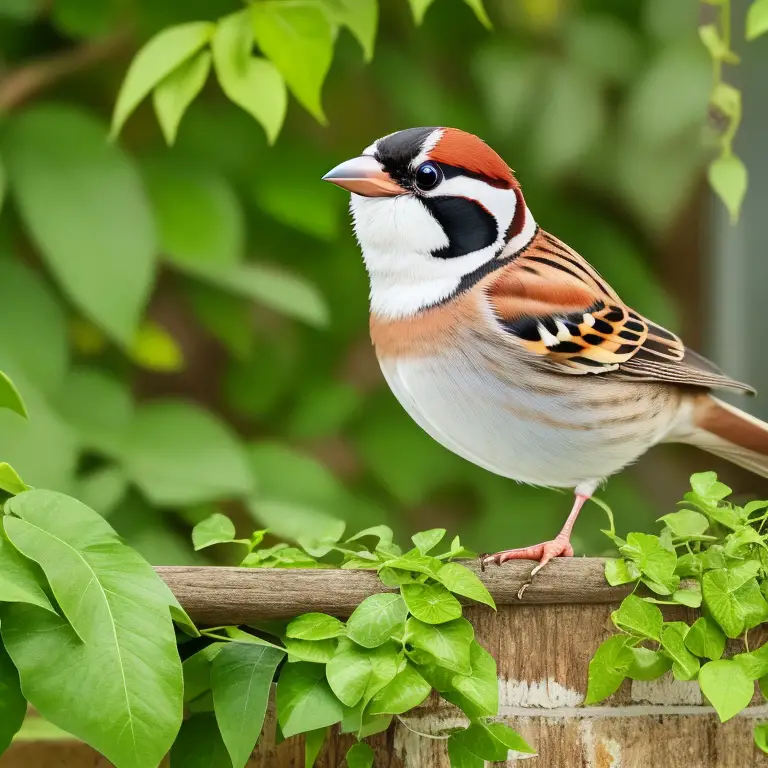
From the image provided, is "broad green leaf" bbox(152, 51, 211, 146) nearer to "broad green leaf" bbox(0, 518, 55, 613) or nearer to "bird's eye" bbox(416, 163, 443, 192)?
"bird's eye" bbox(416, 163, 443, 192)

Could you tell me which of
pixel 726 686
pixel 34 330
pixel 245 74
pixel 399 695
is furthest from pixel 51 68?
pixel 726 686

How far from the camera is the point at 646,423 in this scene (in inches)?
47.7

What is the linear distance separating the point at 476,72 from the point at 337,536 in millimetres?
1288

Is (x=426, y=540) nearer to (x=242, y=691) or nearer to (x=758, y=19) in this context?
(x=242, y=691)

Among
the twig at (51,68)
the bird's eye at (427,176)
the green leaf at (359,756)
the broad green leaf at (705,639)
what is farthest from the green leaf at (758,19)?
the twig at (51,68)

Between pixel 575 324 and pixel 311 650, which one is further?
pixel 575 324

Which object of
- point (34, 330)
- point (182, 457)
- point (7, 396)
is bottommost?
point (182, 457)

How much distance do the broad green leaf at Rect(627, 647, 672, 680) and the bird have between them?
114 millimetres

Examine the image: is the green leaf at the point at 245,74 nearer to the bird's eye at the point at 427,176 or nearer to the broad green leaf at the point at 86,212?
the bird's eye at the point at 427,176

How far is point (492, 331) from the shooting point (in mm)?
1162

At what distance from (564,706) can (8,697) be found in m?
0.48

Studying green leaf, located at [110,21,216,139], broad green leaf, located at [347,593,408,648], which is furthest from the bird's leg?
green leaf, located at [110,21,216,139]

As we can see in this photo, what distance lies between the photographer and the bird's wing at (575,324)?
1.18 m

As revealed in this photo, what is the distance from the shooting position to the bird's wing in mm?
1181
